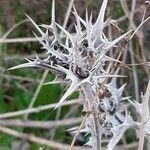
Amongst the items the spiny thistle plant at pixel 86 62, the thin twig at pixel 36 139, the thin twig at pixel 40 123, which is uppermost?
the spiny thistle plant at pixel 86 62

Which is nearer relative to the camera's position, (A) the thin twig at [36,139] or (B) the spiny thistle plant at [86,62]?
(B) the spiny thistle plant at [86,62]

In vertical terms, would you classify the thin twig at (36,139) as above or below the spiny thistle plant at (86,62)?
below

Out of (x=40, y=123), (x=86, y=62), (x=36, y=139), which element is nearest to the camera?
(x=86, y=62)

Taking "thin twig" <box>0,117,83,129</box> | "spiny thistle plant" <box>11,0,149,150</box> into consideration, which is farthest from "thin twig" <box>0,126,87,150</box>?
"spiny thistle plant" <box>11,0,149,150</box>

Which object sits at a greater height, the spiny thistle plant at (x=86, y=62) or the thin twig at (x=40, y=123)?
the spiny thistle plant at (x=86, y=62)

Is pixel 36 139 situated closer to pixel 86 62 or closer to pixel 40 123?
pixel 40 123

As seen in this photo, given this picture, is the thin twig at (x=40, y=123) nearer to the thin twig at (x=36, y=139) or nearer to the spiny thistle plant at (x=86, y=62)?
the thin twig at (x=36, y=139)

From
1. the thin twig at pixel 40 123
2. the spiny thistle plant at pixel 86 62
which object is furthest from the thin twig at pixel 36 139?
the spiny thistle plant at pixel 86 62

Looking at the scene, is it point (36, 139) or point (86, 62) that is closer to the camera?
point (86, 62)

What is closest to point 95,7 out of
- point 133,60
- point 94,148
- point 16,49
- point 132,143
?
point 133,60

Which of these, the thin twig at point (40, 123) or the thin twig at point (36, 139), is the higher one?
the thin twig at point (40, 123)

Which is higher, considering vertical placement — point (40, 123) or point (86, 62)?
point (86, 62)

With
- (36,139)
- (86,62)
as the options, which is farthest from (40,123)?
(86,62)

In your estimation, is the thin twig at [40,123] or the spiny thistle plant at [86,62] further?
the thin twig at [40,123]
